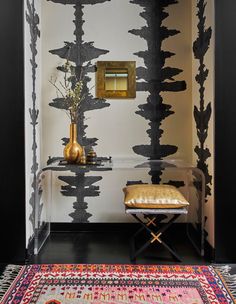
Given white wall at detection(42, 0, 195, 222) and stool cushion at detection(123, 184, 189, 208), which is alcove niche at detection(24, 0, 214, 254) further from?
stool cushion at detection(123, 184, 189, 208)

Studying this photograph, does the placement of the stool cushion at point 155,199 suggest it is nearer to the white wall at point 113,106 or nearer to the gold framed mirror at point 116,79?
the white wall at point 113,106

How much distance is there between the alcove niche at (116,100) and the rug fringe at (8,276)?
2.88 feet

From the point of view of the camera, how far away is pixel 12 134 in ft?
9.00

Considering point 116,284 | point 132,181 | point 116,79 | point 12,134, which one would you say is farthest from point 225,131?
point 12,134

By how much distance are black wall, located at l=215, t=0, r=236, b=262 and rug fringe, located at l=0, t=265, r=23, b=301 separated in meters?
1.63

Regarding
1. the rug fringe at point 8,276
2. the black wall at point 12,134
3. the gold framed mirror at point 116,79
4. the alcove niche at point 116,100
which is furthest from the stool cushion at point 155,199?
the gold framed mirror at point 116,79

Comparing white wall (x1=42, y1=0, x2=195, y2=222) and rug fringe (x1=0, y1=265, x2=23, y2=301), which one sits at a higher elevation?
white wall (x1=42, y1=0, x2=195, y2=222)

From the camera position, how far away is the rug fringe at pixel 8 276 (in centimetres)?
233

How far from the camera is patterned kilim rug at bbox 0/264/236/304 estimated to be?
2.21 meters

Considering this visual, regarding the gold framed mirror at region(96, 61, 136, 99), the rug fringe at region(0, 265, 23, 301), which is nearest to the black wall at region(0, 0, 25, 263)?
the rug fringe at region(0, 265, 23, 301)

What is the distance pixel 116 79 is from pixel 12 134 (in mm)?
1325

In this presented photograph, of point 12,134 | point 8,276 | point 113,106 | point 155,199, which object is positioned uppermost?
point 113,106

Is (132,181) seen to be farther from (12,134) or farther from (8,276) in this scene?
(8,276)

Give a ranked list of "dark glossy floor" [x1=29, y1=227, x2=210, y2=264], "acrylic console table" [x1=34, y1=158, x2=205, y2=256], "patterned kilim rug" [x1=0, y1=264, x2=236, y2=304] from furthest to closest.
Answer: "acrylic console table" [x1=34, y1=158, x2=205, y2=256] → "dark glossy floor" [x1=29, y1=227, x2=210, y2=264] → "patterned kilim rug" [x1=0, y1=264, x2=236, y2=304]
